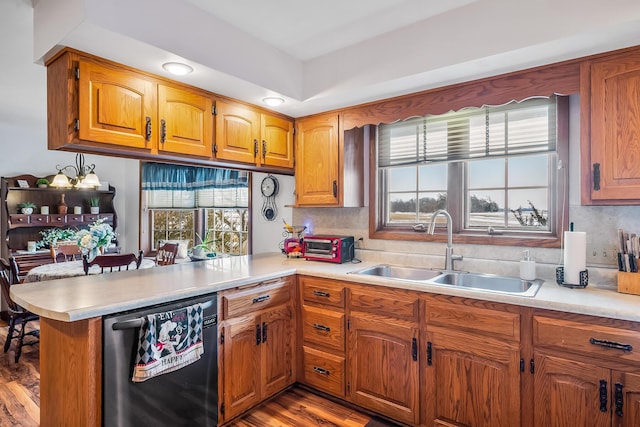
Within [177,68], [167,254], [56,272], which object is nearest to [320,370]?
[177,68]

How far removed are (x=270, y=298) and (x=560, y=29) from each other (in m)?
2.19

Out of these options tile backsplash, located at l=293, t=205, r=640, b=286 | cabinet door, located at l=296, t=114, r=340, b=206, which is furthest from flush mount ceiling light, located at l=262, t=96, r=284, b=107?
tile backsplash, located at l=293, t=205, r=640, b=286

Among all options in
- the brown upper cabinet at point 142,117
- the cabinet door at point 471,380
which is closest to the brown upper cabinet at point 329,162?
the brown upper cabinet at point 142,117

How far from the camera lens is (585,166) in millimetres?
1886

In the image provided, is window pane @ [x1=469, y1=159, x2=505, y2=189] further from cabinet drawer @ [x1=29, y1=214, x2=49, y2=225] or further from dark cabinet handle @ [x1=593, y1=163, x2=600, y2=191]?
cabinet drawer @ [x1=29, y1=214, x2=49, y2=225]

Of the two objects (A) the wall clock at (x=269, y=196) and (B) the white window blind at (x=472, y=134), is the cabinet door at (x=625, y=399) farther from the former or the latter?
(A) the wall clock at (x=269, y=196)

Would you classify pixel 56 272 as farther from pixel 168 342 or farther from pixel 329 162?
pixel 329 162

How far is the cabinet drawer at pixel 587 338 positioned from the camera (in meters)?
1.49

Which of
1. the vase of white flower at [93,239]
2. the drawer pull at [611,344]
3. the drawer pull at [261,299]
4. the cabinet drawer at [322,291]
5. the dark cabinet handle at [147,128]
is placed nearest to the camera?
the drawer pull at [611,344]

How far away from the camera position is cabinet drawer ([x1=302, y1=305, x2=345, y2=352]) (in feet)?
7.72

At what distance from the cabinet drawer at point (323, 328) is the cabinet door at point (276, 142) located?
124 centimetres

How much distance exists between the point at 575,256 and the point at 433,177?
3.68 feet

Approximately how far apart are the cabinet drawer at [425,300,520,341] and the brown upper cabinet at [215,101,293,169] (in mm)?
1689

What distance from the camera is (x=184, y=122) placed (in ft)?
7.60
